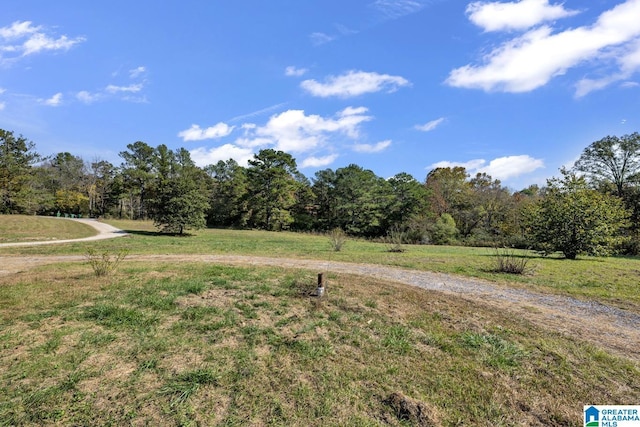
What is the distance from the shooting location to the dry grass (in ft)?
9.55

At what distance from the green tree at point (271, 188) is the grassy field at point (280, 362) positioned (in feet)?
123

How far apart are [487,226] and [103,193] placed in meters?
63.6

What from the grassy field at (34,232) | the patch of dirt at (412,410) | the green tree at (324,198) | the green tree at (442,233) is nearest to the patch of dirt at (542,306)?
the patch of dirt at (412,410)

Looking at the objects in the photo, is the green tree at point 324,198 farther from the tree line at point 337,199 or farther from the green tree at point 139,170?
the green tree at point 139,170

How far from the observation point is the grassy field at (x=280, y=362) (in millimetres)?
2908

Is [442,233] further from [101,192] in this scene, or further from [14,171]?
[101,192]

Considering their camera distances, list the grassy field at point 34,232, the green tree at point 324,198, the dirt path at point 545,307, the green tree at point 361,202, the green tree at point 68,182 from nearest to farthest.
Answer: the dirt path at point 545,307
the grassy field at point 34,232
the green tree at point 361,202
the green tree at point 324,198
the green tree at point 68,182

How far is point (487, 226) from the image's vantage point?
3884cm

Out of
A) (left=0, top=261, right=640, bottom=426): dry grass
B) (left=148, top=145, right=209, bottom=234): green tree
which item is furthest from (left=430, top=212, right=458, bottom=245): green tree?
(left=0, top=261, right=640, bottom=426): dry grass

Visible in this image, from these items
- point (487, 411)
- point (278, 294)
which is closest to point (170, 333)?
point (278, 294)

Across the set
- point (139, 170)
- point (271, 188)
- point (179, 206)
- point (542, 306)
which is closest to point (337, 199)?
point (271, 188)

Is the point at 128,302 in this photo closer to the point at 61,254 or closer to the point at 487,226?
the point at 61,254

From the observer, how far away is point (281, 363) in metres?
3.77

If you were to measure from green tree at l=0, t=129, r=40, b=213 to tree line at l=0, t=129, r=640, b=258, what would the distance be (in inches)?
4.7
